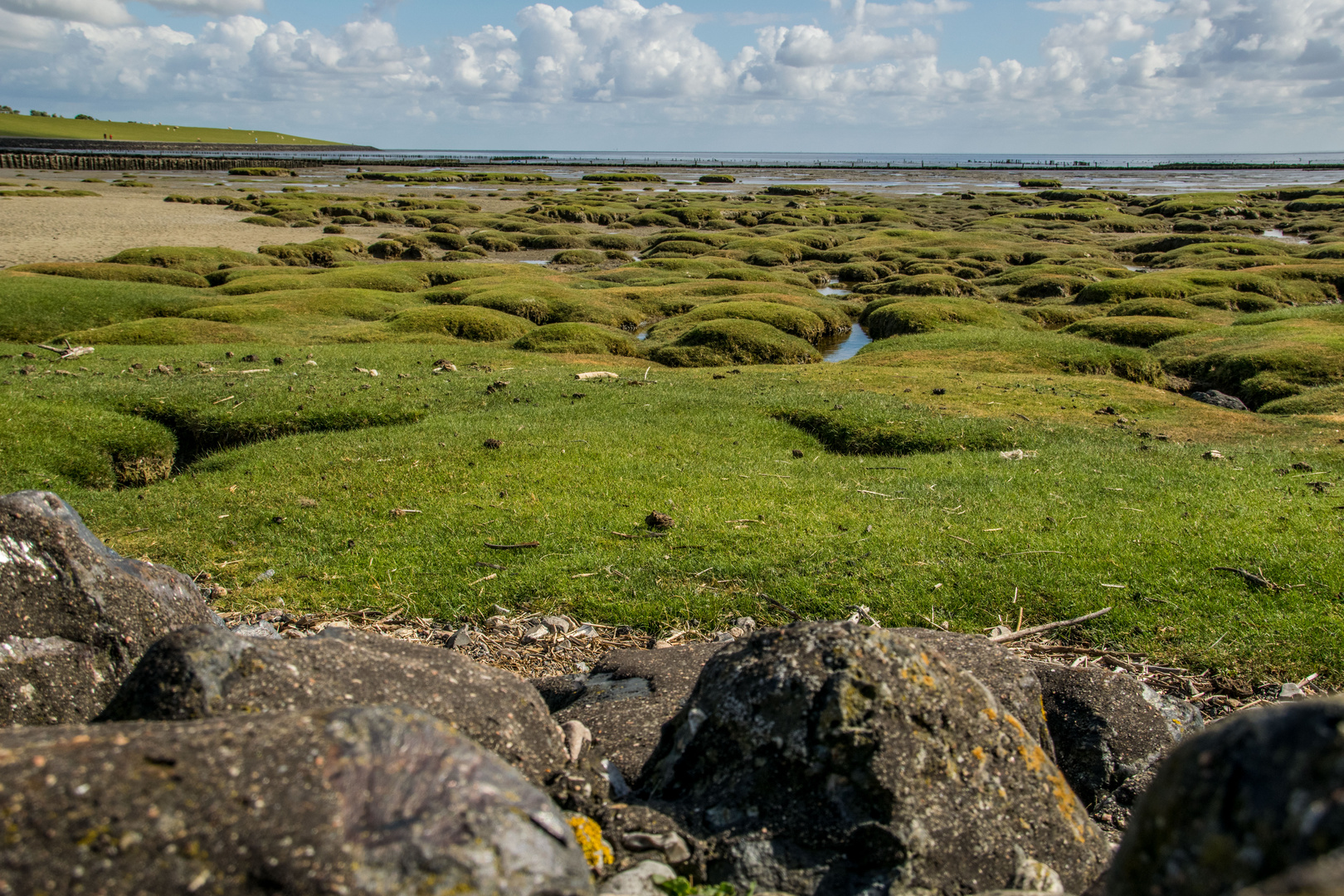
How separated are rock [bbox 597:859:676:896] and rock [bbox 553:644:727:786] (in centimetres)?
94

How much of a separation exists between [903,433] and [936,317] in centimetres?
→ 2302

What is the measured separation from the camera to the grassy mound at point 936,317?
4009 cm

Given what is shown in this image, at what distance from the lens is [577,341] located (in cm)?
3388

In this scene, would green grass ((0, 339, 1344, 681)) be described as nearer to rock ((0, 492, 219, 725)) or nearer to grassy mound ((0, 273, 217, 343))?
rock ((0, 492, 219, 725))

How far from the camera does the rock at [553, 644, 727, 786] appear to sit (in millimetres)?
6230

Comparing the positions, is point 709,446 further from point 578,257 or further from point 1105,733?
point 578,257

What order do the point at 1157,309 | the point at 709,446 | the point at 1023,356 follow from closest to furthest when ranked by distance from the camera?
the point at 709,446 → the point at 1023,356 → the point at 1157,309

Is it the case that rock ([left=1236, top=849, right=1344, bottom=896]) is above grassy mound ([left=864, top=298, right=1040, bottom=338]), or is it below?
above

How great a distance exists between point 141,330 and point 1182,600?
34.1 m

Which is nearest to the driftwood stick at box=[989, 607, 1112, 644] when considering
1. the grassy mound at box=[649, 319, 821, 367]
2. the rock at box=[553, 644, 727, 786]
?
the rock at box=[553, 644, 727, 786]

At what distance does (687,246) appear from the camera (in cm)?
7125

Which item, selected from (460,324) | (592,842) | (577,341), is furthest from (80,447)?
(460,324)

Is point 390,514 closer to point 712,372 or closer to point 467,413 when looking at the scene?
point 467,413

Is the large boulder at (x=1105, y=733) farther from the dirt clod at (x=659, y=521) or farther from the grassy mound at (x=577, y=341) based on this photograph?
the grassy mound at (x=577, y=341)
